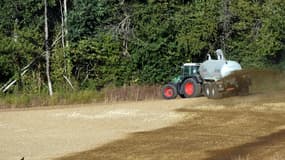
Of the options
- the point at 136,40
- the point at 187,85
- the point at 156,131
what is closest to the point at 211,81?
the point at 187,85

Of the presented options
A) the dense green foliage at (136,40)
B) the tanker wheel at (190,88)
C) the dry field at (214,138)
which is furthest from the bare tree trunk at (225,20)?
the dry field at (214,138)

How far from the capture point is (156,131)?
20297 millimetres

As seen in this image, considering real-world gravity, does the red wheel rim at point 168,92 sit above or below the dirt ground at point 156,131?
above

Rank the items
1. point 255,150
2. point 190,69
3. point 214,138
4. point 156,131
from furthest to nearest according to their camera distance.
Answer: point 190,69
point 156,131
point 214,138
point 255,150

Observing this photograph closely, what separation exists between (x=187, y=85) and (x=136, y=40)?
754 centimetres

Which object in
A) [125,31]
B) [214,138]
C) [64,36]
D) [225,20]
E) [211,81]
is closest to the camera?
[214,138]

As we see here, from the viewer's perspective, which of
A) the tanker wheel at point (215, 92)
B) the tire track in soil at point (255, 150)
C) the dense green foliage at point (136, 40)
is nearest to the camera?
the tire track in soil at point (255, 150)

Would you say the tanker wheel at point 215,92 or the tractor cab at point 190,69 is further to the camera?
the tractor cab at point 190,69

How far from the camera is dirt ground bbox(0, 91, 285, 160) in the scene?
16328mm

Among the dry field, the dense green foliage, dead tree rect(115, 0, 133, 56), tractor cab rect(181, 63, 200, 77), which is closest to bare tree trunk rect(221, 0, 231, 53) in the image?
the dense green foliage

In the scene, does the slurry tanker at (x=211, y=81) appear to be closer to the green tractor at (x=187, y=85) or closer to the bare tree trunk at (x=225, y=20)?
the green tractor at (x=187, y=85)

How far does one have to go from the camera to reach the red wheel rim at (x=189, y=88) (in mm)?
30542

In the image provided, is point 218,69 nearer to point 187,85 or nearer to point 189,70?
point 187,85

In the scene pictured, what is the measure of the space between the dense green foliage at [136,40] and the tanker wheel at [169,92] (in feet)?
15.3
